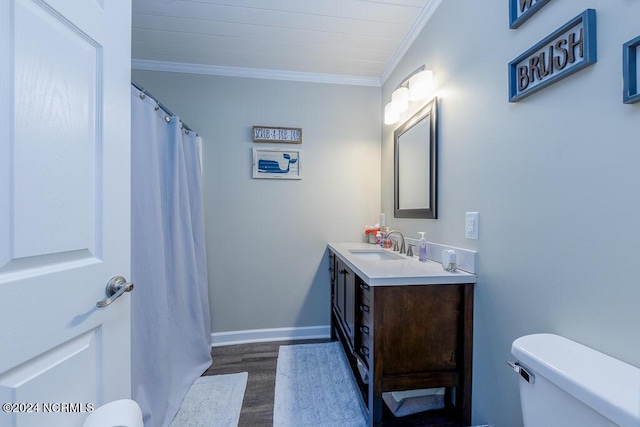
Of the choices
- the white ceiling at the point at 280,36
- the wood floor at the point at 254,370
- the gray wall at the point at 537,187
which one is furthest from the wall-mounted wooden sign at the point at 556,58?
the wood floor at the point at 254,370

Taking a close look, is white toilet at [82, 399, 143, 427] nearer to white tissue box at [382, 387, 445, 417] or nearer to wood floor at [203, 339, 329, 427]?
wood floor at [203, 339, 329, 427]

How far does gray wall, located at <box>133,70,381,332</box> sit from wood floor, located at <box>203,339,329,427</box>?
174 millimetres

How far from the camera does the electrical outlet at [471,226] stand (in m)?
1.15

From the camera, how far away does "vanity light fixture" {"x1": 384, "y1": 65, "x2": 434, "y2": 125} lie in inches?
58.2

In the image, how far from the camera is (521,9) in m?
0.91

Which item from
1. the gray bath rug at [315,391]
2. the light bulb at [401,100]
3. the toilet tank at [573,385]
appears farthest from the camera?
the light bulb at [401,100]

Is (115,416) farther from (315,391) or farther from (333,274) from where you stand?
(333,274)

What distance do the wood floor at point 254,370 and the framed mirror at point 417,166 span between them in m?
1.40

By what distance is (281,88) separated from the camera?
2.22 meters

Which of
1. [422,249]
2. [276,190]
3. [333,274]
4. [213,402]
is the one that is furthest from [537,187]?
[213,402]

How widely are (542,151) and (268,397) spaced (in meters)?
1.83

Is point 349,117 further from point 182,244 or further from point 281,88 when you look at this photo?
→ point 182,244

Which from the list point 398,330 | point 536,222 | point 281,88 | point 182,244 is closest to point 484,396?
point 398,330

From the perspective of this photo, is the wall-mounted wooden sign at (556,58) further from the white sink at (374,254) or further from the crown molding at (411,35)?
the white sink at (374,254)
